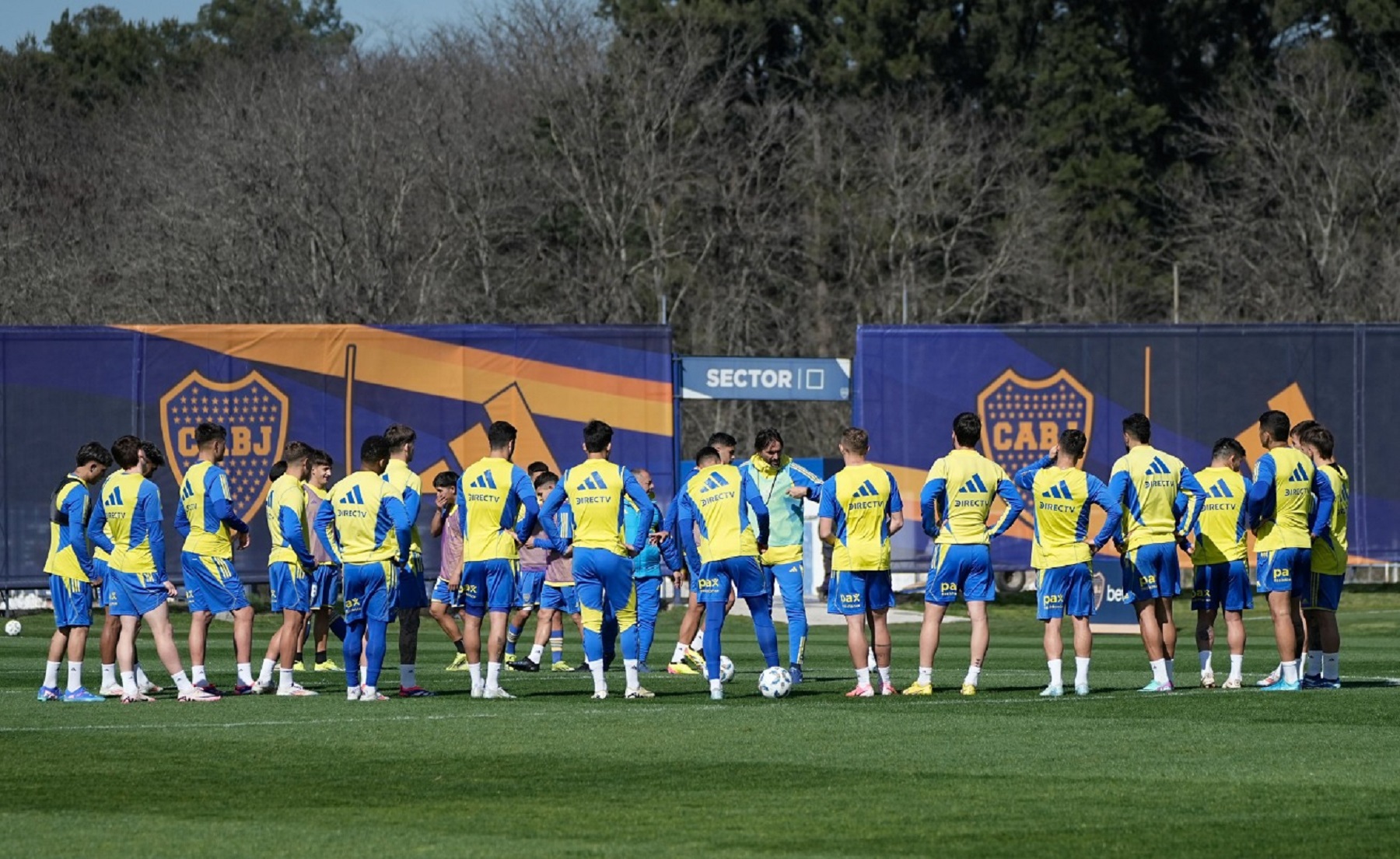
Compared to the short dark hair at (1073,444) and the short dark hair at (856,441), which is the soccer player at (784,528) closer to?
the short dark hair at (856,441)

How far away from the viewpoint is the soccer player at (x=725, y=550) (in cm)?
1630

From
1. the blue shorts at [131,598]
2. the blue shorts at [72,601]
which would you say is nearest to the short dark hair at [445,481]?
the blue shorts at [72,601]

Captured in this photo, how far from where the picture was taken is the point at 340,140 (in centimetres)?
5094

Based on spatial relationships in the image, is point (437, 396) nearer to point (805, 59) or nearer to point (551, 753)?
point (551, 753)

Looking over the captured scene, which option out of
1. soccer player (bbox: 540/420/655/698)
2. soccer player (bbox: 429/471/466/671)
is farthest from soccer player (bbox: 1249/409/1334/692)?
soccer player (bbox: 429/471/466/671)

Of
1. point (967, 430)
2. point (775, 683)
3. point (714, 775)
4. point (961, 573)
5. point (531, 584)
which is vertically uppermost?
point (967, 430)

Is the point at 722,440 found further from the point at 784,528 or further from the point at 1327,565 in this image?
the point at 1327,565

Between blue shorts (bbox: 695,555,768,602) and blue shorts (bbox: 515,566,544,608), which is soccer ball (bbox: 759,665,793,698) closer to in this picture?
blue shorts (bbox: 695,555,768,602)

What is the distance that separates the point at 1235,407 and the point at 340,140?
2754 cm

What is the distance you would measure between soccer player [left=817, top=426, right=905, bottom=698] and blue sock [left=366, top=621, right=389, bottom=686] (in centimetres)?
355

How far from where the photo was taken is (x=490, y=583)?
1681 centimetres

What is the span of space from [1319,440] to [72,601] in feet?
33.2

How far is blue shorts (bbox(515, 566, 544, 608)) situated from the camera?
2186 centimetres

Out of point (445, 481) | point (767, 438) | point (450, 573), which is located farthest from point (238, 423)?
point (767, 438)
